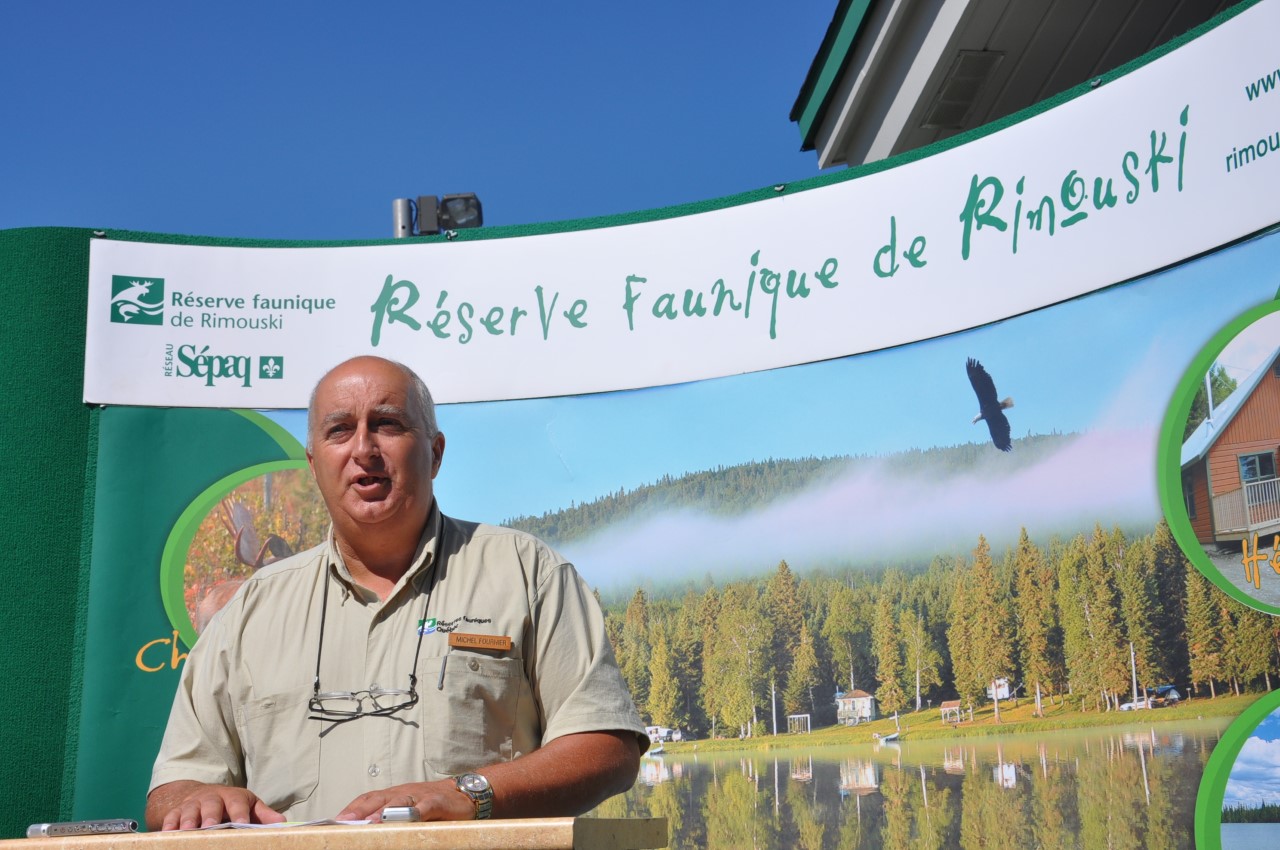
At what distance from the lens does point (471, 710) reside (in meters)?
1.60

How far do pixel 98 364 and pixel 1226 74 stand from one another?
11.2 ft

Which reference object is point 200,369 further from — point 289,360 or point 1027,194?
point 1027,194

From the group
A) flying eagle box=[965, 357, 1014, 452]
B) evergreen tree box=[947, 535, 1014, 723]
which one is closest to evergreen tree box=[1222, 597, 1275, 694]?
evergreen tree box=[947, 535, 1014, 723]

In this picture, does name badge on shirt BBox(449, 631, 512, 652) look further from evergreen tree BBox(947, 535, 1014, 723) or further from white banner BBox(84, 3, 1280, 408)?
white banner BBox(84, 3, 1280, 408)

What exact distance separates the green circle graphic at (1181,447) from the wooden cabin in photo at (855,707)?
0.98m

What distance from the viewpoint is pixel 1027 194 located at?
333 centimetres

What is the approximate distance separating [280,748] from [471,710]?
10.1 inches

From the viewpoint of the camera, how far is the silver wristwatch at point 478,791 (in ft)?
4.39

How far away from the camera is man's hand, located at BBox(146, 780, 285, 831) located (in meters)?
1.40

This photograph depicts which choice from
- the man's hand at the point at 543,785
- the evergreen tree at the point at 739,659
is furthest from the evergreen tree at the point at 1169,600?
the man's hand at the point at 543,785

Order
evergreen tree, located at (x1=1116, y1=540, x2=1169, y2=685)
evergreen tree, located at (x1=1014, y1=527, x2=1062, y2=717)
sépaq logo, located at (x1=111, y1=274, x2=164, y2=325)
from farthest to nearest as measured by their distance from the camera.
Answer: sépaq logo, located at (x1=111, y1=274, x2=164, y2=325) → evergreen tree, located at (x1=1014, y1=527, x2=1062, y2=717) → evergreen tree, located at (x1=1116, y1=540, x2=1169, y2=685)

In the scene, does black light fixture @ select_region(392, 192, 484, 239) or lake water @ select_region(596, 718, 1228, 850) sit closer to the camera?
lake water @ select_region(596, 718, 1228, 850)

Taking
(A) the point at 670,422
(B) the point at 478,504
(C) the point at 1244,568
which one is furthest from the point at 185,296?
(C) the point at 1244,568

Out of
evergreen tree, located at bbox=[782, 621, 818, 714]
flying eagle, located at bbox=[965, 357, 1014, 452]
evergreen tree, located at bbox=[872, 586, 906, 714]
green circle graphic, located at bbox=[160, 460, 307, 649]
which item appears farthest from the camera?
green circle graphic, located at bbox=[160, 460, 307, 649]
